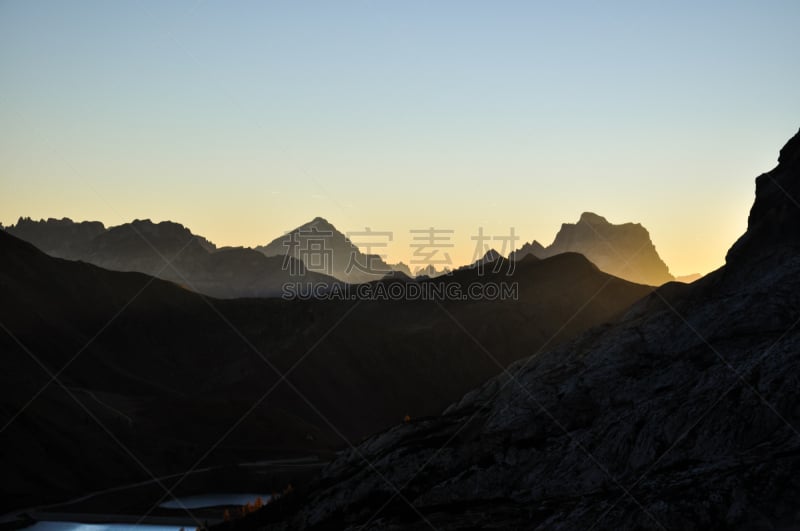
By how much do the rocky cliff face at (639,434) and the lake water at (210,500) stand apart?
40028 mm

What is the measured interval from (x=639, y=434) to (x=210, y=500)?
74.9 m

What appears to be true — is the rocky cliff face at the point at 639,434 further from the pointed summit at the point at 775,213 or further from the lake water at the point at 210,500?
the lake water at the point at 210,500

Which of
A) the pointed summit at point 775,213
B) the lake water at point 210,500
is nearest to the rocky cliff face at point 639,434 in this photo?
the pointed summit at point 775,213

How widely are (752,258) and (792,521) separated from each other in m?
31.3

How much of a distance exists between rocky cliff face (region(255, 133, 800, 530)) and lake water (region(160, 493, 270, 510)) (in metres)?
40.0

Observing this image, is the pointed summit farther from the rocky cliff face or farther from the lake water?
the lake water

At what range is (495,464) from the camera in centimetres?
6419

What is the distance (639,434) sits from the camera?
5872 cm

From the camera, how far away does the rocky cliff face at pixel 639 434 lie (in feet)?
162

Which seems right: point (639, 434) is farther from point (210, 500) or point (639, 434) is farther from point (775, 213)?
point (210, 500)

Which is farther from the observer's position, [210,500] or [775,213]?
[210,500]

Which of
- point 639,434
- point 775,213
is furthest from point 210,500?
point 775,213

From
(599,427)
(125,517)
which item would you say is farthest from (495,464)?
(125,517)

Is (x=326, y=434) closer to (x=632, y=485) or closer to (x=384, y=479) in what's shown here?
(x=384, y=479)
